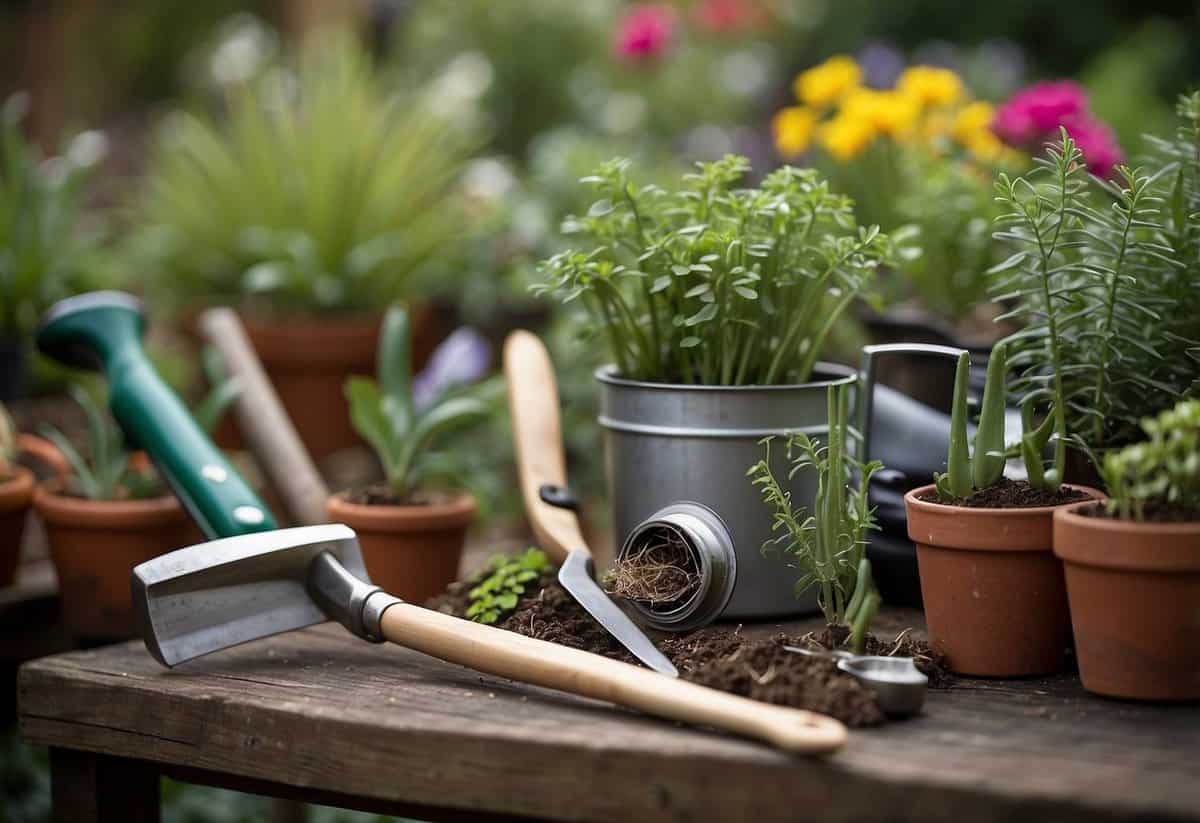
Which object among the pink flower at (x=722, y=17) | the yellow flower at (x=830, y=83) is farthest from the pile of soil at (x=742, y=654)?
the pink flower at (x=722, y=17)

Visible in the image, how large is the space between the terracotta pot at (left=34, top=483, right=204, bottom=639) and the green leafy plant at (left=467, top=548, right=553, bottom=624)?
16.5 inches

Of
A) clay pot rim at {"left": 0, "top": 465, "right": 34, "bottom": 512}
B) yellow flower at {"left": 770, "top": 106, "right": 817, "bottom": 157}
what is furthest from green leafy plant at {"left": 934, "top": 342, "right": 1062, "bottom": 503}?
yellow flower at {"left": 770, "top": 106, "right": 817, "bottom": 157}

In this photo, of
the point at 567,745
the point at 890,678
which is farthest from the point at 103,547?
the point at 890,678

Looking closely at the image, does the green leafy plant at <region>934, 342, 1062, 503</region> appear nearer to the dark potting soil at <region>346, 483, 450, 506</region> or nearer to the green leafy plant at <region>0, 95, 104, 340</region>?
the dark potting soil at <region>346, 483, 450, 506</region>

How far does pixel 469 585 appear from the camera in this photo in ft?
4.80

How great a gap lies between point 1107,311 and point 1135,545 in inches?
11.9

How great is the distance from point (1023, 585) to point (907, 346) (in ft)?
0.86

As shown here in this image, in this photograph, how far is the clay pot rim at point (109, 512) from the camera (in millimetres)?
1567

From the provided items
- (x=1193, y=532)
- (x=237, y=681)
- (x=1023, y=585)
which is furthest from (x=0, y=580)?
(x=1193, y=532)

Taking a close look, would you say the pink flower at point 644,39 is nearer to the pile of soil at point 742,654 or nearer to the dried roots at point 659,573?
the pile of soil at point 742,654

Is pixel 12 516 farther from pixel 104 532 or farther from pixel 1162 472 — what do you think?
pixel 1162 472

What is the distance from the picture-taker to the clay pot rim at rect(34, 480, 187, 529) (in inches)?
61.7

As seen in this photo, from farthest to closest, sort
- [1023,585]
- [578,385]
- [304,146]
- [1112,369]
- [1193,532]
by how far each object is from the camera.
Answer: [304,146] < [578,385] < [1112,369] < [1023,585] < [1193,532]

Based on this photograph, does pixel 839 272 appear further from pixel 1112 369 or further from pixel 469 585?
pixel 469 585
